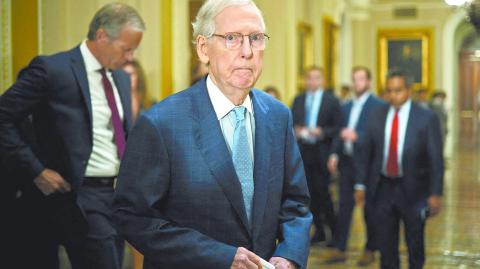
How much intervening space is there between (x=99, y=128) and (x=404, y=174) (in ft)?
8.82

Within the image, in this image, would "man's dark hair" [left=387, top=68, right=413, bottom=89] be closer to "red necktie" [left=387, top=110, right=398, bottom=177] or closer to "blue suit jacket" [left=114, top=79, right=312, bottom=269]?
"red necktie" [left=387, top=110, right=398, bottom=177]

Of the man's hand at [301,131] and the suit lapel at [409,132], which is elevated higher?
the suit lapel at [409,132]

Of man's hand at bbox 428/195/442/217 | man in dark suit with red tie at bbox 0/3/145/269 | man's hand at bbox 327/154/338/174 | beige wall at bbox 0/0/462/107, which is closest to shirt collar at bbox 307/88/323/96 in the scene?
man's hand at bbox 327/154/338/174

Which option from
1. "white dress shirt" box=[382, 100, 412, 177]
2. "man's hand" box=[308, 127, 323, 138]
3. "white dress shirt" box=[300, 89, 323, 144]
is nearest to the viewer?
"white dress shirt" box=[382, 100, 412, 177]

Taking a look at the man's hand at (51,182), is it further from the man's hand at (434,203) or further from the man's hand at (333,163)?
the man's hand at (333,163)

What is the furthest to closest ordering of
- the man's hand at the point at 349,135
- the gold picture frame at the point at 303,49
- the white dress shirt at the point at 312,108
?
the gold picture frame at the point at 303,49 < the white dress shirt at the point at 312,108 < the man's hand at the point at 349,135

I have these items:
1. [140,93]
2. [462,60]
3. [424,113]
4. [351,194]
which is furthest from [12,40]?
[462,60]

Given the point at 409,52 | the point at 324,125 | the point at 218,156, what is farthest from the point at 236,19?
the point at 409,52

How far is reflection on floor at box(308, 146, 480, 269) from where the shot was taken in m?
7.14

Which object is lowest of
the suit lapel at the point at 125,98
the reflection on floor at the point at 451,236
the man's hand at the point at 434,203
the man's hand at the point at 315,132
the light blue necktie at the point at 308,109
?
the reflection on floor at the point at 451,236

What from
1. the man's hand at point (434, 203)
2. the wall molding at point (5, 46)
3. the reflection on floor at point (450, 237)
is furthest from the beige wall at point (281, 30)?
the man's hand at point (434, 203)

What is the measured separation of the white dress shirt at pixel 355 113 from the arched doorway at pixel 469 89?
1974 cm

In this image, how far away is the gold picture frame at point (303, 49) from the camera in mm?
13406

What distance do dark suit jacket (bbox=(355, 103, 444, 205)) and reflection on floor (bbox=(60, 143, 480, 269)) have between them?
1.49 meters
